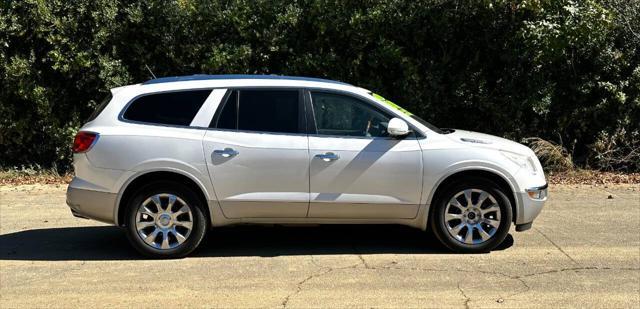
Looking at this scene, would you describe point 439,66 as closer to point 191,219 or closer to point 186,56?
point 186,56

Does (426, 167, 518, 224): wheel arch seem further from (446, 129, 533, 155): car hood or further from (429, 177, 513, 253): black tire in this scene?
(446, 129, 533, 155): car hood

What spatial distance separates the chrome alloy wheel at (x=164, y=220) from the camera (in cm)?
669

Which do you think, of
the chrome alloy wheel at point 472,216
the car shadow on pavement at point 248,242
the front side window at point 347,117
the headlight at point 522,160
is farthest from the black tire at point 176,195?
the headlight at point 522,160

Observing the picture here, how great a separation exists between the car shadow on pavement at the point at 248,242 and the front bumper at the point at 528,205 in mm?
399

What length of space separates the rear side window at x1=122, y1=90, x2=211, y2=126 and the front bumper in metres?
3.18

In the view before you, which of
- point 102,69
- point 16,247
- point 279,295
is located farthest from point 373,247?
point 102,69

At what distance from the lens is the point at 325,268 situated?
21.3 ft

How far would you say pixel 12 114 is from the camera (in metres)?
11.2

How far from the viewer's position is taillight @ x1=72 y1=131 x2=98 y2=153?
22.0 feet

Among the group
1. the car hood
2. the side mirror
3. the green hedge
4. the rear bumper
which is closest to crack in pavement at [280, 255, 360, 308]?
the side mirror

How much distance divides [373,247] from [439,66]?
4.89 metres

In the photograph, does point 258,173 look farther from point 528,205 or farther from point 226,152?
point 528,205

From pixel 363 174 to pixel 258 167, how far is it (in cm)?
98

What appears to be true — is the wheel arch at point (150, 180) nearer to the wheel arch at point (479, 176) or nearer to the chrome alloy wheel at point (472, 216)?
the wheel arch at point (479, 176)
